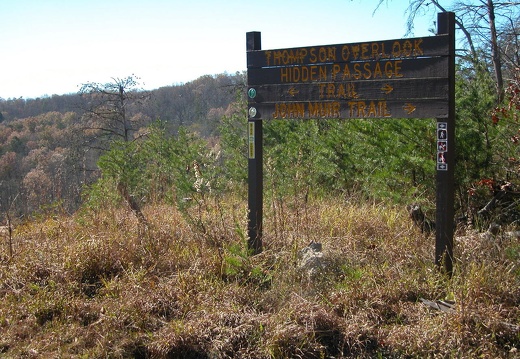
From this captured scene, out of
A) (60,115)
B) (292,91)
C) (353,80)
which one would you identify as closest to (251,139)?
(292,91)

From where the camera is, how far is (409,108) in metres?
4.70

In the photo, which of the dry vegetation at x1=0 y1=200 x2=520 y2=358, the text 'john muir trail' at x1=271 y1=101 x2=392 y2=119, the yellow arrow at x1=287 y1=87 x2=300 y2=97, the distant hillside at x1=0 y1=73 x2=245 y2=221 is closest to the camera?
the dry vegetation at x1=0 y1=200 x2=520 y2=358

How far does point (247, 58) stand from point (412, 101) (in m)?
1.81

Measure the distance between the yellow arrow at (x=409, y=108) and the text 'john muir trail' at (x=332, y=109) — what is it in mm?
146

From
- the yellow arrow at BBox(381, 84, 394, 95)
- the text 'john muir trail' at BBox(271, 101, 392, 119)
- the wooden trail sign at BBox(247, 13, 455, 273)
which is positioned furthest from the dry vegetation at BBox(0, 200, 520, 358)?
the yellow arrow at BBox(381, 84, 394, 95)

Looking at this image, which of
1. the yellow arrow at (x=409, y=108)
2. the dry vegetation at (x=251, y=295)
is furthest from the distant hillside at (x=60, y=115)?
the yellow arrow at (x=409, y=108)

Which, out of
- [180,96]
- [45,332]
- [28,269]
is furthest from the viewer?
[180,96]

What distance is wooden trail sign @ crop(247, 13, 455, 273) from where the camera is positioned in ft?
14.9

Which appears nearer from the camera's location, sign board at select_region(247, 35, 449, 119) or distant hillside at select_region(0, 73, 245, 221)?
sign board at select_region(247, 35, 449, 119)

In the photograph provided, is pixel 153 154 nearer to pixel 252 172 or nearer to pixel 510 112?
pixel 252 172

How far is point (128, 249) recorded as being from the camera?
17.6ft

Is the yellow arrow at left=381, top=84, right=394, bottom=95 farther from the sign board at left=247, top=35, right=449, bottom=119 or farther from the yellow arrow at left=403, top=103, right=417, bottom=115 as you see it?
the yellow arrow at left=403, top=103, right=417, bottom=115

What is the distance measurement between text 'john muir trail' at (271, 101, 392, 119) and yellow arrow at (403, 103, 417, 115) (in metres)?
0.15

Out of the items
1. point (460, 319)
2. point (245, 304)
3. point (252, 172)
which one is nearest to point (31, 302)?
point (245, 304)
